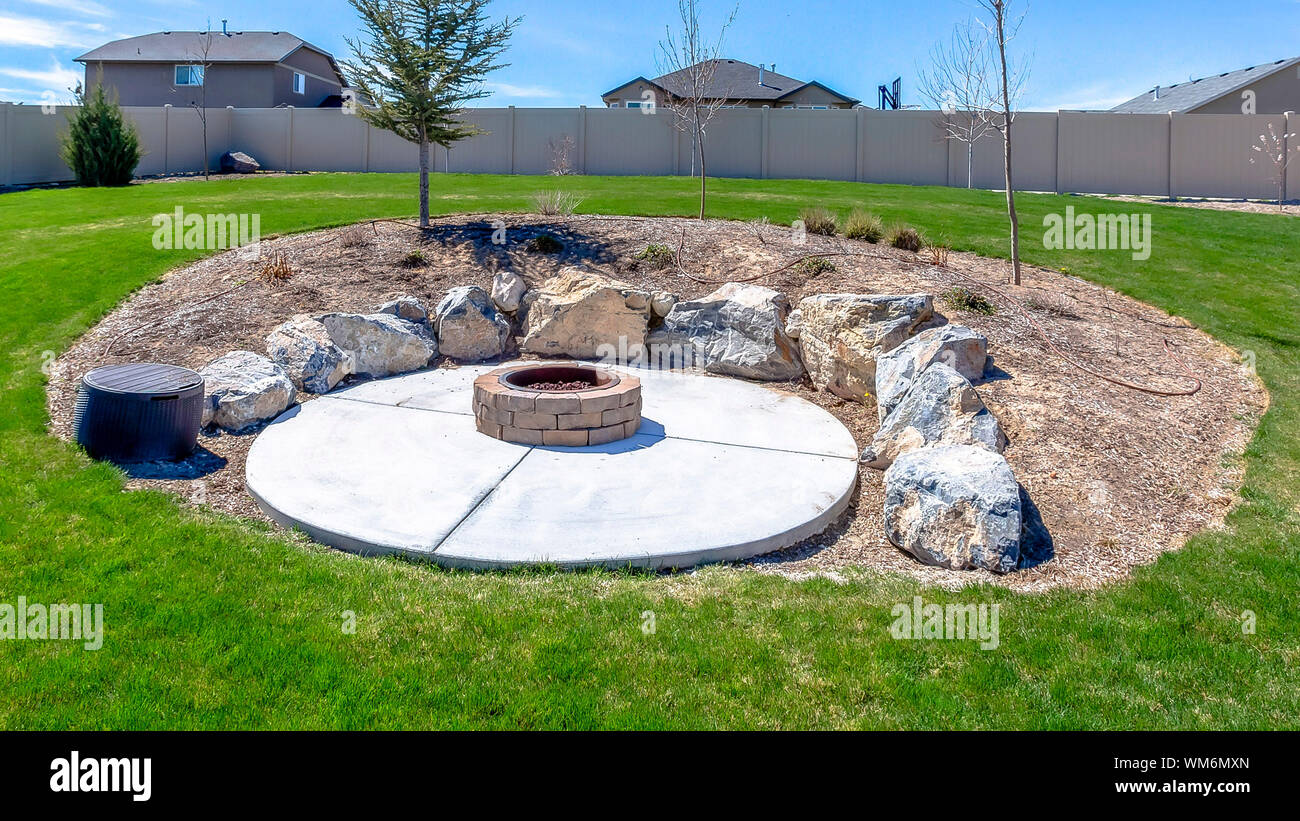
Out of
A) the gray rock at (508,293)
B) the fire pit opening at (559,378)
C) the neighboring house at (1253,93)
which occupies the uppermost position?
the neighboring house at (1253,93)

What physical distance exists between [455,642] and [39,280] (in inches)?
381

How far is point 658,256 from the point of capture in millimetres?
10680

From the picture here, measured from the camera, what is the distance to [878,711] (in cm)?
333

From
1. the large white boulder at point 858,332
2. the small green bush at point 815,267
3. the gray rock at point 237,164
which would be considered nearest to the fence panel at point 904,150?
the small green bush at point 815,267

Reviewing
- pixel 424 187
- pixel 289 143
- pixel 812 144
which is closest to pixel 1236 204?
pixel 812 144

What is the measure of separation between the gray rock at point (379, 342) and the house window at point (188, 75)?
30092 millimetres

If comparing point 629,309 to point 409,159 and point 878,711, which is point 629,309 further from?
point 409,159

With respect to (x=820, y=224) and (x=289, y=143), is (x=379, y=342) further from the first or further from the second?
(x=289, y=143)

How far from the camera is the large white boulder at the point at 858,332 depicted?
25.5ft

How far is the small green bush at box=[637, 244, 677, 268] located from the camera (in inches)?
417

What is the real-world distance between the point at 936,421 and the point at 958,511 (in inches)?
51.9
